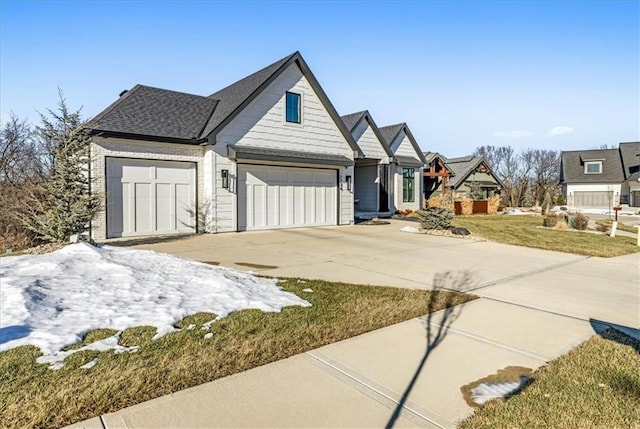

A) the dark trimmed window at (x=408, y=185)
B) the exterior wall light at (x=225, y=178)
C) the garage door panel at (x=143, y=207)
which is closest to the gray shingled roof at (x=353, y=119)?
the dark trimmed window at (x=408, y=185)

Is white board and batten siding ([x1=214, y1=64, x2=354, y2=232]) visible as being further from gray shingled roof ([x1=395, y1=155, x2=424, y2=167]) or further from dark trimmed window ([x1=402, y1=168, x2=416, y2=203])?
dark trimmed window ([x1=402, y1=168, x2=416, y2=203])

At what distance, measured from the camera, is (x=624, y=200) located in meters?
38.5

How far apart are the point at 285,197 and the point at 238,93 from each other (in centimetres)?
455

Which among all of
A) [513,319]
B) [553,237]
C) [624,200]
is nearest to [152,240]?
[513,319]

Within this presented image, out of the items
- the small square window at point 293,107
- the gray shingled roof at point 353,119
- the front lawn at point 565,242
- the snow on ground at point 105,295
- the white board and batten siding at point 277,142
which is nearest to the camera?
the snow on ground at point 105,295

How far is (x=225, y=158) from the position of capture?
13.4 m

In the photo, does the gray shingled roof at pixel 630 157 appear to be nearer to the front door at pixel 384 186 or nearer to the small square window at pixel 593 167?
the small square window at pixel 593 167

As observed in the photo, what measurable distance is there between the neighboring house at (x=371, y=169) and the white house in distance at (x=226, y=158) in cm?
423

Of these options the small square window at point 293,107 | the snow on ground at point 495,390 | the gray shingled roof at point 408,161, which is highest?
the small square window at point 293,107

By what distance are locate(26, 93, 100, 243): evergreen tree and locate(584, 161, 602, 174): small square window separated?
1906 inches

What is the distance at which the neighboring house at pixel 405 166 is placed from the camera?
23156 millimetres

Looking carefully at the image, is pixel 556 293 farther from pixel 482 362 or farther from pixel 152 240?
pixel 152 240

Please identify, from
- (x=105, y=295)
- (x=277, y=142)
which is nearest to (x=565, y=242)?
(x=277, y=142)

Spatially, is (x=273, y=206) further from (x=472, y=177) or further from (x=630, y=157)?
(x=630, y=157)
